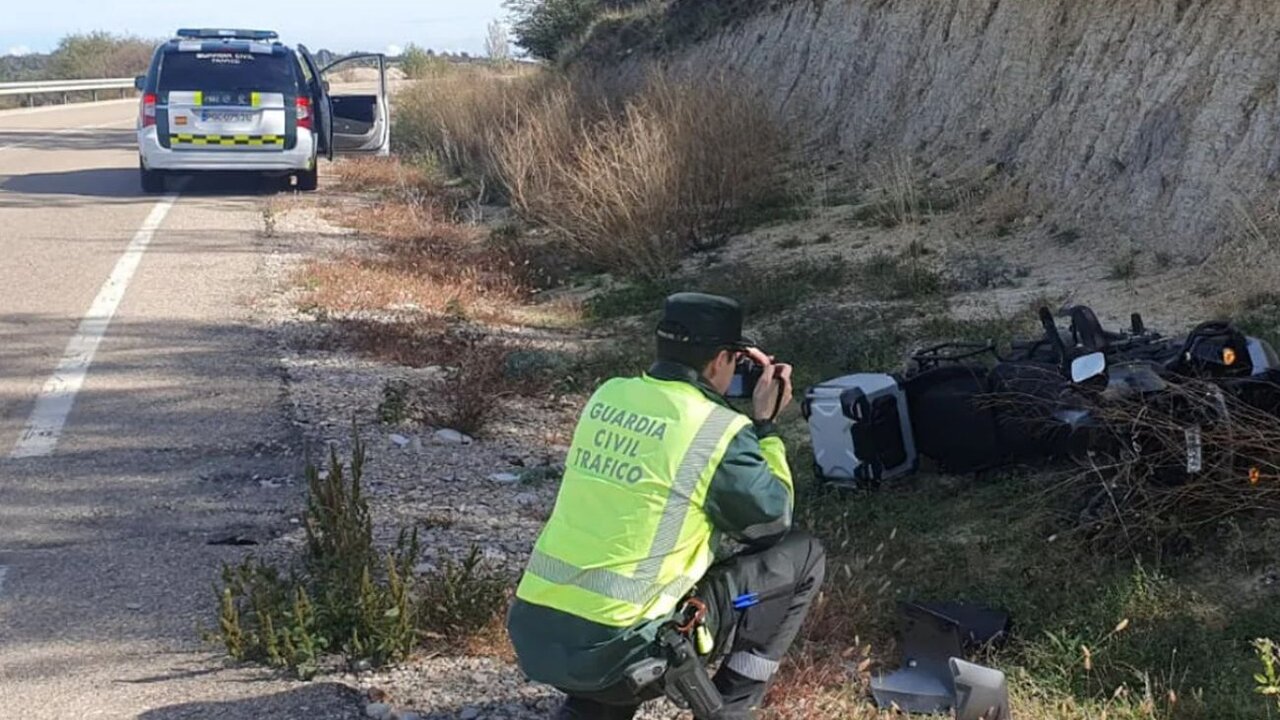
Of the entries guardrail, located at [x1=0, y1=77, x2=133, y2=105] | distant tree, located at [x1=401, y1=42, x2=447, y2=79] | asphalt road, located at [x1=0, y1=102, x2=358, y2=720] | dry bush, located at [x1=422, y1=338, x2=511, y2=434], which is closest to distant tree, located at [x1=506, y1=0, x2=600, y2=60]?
distant tree, located at [x1=401, y1=42, x2=447, y2=79]

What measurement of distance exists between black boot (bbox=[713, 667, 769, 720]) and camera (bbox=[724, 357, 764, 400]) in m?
0.76

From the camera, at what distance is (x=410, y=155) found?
23875mm

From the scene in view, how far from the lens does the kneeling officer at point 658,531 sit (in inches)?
146

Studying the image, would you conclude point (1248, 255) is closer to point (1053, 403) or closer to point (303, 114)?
point (1053, 403)

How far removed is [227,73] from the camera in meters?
17.7

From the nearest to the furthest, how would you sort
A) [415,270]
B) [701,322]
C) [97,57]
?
[701,322]
[415,270]
[97,57]

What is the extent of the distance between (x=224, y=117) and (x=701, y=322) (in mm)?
14865

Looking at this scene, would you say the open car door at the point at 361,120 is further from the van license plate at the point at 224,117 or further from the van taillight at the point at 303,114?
the van license plate at the point at 224,117

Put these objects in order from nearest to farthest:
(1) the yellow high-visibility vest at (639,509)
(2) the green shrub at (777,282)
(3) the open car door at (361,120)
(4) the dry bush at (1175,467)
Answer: (1) the yellow high-visibility vest at (639,509) < (4) the dry bush at (1175,467) < (2) the green shrub at (777,282) < (3) the open car door at (361,120)

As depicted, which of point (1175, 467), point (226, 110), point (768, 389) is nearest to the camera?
point (768, 389)

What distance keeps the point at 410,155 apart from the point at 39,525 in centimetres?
1818

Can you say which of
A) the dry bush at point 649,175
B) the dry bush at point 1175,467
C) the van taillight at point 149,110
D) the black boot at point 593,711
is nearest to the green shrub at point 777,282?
the dry bush at point 649,175

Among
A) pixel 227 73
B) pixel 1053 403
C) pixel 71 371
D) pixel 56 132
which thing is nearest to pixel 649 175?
pixel 71 371

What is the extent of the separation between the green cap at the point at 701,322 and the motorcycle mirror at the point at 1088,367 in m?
2.35
